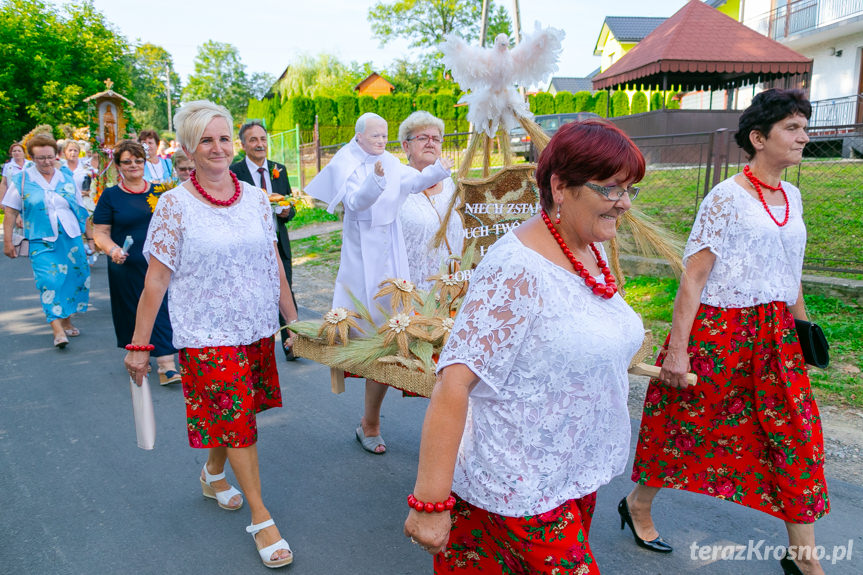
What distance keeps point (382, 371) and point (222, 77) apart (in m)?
87.4

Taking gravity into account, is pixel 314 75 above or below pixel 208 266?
above

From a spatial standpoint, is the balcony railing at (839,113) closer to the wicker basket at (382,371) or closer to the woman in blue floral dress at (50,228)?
the woman in blue floral dress at (50,228)

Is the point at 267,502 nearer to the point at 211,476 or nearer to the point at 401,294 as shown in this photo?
the point at 211,476

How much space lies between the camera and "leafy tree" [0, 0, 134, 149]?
2864cm

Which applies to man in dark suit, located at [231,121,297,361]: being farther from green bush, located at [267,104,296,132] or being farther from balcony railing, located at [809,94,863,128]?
green bush, located at [267,104,296,132]

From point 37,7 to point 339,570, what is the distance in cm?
3762

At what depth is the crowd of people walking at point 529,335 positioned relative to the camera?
1.68 m

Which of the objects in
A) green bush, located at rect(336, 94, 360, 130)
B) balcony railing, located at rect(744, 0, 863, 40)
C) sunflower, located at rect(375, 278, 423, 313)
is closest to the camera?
sunflower, located at rect(375, 278, 423, 313)

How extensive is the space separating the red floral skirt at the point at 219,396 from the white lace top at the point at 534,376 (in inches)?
A: 59.6

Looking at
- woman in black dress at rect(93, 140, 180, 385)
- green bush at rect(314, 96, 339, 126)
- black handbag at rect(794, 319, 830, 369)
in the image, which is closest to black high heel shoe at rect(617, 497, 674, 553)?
black handbag at rect(794, 319, 830, 369)

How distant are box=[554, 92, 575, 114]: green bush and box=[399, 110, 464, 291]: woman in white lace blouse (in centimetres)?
3019

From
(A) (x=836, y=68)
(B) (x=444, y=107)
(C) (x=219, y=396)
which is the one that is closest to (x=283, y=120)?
(B) (x=444, y=107)

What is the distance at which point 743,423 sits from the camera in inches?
112

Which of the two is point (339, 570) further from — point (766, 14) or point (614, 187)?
point (766, 14)
